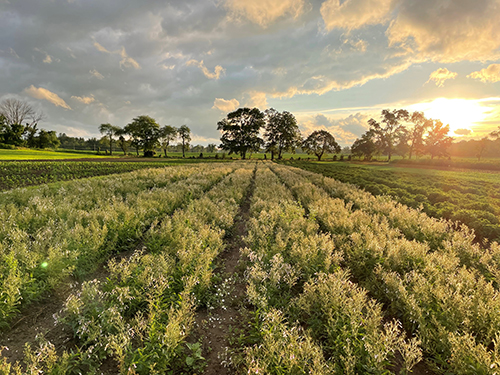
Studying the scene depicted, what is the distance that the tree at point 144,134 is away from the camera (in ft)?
288

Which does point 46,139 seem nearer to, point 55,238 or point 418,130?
point 55,238

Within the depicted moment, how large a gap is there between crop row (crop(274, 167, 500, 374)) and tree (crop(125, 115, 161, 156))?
96.0 metres

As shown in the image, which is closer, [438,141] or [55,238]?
[55,238]

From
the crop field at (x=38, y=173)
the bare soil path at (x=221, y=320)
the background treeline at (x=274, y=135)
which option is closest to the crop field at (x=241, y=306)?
the bare soil path at (x=221, y=320)

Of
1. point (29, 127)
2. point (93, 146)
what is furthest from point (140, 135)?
point (93, 146)

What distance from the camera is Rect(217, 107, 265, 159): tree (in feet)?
271

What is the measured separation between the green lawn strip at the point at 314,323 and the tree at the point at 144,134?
94.9 meters

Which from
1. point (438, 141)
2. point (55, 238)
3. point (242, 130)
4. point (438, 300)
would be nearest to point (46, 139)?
point (242, 130)

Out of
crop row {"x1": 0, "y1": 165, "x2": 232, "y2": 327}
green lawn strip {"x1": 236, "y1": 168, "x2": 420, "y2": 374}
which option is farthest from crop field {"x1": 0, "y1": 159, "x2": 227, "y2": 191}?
green lawn strip {"x1": 236, "y1": 168, "x2": 420, "y2": 374}

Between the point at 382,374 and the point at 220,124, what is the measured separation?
89562 millimetres

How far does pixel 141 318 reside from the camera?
3268mm

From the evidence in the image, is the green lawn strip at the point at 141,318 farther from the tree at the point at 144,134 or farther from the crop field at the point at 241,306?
the tree at the point at 144,134

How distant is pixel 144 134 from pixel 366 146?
96.0m

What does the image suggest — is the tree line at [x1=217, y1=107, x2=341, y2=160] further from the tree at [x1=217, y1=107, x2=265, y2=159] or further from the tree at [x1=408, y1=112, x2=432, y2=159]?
the tree at [x1=408, y1=112, x2=432, y2=159]
